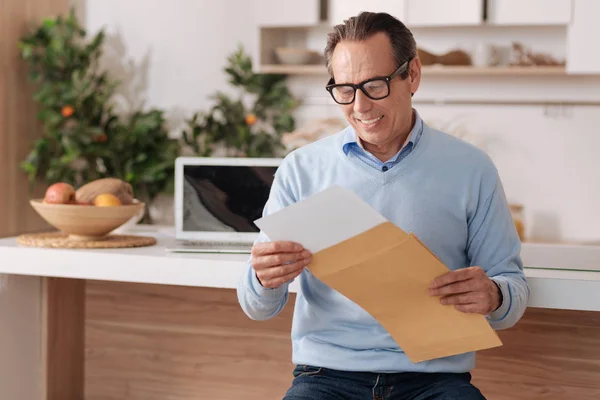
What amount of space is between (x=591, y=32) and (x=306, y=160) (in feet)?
8.15

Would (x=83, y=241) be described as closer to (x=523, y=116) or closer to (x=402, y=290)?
(x=402, y=290)

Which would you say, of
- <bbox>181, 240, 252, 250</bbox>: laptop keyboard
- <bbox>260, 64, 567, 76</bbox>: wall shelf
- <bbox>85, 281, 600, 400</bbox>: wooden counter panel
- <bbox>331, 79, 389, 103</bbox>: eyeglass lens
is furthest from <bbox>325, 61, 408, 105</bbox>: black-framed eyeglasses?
<bbox>260, 64, 567, 76</bbox>: wall shelf

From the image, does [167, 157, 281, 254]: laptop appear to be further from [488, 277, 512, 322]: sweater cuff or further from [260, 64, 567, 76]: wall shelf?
[260, 64, 567, 76]: wall shelf

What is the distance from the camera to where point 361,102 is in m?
1.59

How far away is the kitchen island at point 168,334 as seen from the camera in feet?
6.51

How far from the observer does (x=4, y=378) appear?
224 centimetres

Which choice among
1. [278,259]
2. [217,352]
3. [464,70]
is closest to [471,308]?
[278,259]

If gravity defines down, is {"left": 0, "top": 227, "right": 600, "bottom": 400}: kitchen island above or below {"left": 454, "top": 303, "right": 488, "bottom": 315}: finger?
below

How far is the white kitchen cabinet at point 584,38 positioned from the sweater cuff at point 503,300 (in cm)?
250

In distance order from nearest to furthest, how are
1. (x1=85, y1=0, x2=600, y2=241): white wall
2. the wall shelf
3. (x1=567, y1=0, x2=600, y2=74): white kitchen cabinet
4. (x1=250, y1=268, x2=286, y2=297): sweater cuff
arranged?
1. (x1=250, y1=268, x2=286, y2=297): sweater cuff
2. (x1=567, y1=0, x2=600, y2=74): white kitchen cabinet
3. the wall shelf
4. (x1=85, y1=0, x2=600, y2=241): white wall

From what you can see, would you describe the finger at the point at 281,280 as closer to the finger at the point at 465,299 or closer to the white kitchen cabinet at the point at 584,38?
the finger at the point at 465,299

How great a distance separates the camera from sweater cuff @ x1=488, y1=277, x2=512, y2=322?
5.04ft

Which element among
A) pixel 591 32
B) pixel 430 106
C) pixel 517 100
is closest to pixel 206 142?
pixel 430 106

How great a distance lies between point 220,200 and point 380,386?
0.69 metres
